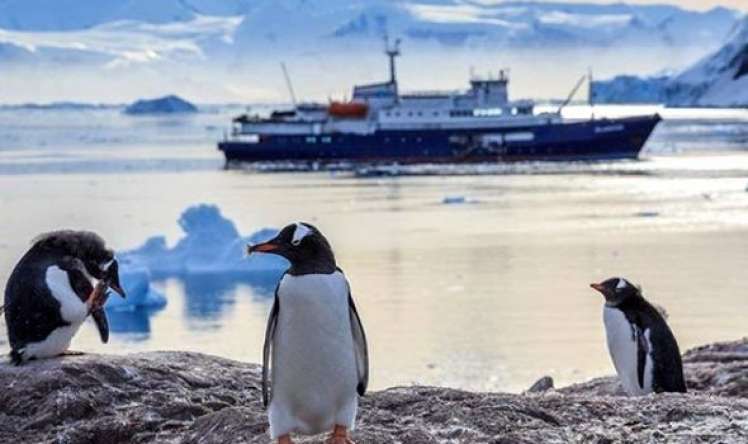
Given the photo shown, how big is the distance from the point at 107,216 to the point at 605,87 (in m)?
139

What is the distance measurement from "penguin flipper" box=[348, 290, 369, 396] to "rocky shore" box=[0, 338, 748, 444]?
19 centimetres

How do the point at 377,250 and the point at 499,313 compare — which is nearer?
the point at 499,313

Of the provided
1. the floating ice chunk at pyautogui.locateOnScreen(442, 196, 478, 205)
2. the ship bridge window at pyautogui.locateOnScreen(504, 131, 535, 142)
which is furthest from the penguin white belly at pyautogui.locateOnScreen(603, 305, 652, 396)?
the ship bridge window at pyautogui.locateOnScreen(504, 131, 535, 142)

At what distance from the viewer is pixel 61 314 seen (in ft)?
20.2

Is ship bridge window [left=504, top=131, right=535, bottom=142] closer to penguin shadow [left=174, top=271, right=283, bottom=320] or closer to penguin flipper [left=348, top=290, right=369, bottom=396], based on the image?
penguin shadow [left=174, top=271, right=283, bottom=320]

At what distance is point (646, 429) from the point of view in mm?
5039

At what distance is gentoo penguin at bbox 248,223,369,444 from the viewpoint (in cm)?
462

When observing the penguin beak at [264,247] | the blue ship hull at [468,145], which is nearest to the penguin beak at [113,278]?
the penguin beak at [264,247]

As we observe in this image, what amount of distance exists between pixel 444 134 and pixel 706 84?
101m

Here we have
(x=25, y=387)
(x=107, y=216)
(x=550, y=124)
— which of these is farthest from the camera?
(x=550, y=124)

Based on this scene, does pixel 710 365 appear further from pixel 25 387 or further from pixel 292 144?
pixel 292 144

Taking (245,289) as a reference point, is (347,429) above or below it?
above

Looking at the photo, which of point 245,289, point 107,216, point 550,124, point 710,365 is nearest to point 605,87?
point 550,124

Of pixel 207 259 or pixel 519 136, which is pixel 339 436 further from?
pixel 519 136
